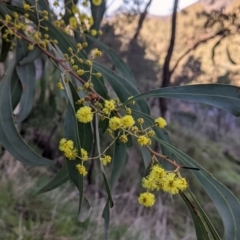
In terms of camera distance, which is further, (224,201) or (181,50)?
(181,50)

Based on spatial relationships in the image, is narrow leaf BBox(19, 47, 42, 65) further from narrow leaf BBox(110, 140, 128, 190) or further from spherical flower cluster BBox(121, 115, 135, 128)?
spherical flower cluster BBox(121, 115, 135, 128)

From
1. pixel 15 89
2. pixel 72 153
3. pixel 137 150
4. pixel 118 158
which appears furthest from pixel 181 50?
pixel 72 153

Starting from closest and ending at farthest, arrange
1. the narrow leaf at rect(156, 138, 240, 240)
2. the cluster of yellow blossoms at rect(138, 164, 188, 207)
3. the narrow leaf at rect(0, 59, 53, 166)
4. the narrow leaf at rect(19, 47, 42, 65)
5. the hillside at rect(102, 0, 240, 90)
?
the cluster of yellow blossoms at rect(138, 164, 188, 207) < the narrow leaf at rect(156, 138, 240, 240) < the narrow leaf at rect(0, 59, 53, 166) < the narrow leaf at rect(19, 47, 42, 65) < the hillside at rect(102, 0, 240, 90)

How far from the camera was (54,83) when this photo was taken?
2.35m

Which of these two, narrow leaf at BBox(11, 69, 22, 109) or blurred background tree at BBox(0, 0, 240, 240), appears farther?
blurred background tree at BBox(0, 0, 240, 240)

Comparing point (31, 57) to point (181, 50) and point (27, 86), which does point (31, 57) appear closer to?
point (27, 86)

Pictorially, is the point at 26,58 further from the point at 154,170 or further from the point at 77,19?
the point at 154,170

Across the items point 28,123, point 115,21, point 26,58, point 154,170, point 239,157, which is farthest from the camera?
point 239,157

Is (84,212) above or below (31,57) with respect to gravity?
below

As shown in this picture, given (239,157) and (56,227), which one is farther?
(239,157)

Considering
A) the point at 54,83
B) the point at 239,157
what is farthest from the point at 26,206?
the point at 239,157

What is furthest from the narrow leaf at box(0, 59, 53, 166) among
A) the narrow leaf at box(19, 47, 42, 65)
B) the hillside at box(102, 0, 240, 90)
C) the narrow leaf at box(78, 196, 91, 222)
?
the hillside at box(102, 0, 240, 90)

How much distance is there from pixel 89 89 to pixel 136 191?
2392 mm

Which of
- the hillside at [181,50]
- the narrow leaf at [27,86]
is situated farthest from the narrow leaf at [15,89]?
the hillside at [181,50]
